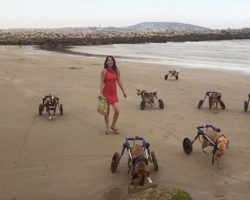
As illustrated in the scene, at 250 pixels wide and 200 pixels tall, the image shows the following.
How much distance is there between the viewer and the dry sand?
6.76 metres

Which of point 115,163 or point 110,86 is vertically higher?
point 110,86

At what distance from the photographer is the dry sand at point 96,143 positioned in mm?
6758

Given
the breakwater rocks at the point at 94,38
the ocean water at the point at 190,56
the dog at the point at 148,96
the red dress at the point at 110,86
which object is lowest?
the breakwater rocks at the point at 94,38

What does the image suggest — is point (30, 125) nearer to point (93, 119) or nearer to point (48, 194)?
point (93, 119)

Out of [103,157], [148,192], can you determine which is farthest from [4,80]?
[148,192]

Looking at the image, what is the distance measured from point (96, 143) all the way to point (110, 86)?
136 cm

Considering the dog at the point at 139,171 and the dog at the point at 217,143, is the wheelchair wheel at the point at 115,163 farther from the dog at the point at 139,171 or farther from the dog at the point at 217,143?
the dog at the point at 217,143

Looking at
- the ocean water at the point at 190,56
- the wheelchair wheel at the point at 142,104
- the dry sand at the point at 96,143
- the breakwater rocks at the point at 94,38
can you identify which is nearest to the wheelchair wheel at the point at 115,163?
the dry sand at the point at 96,143

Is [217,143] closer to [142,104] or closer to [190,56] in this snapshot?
[142,104]

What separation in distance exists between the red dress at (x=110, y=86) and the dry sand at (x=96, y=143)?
28.2 inches

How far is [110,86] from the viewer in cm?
964

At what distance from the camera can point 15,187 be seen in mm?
6703

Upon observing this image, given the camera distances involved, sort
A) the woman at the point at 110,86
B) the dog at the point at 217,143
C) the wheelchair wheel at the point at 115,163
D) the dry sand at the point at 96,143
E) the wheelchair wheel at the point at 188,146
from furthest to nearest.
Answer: the woman at the point at 110,86 → the wheelchair wheel at the point at 188,146 → the dog at the point at 217,143 → the wheelchair wheel at the point at 115,163 → the dry sand at the point at 96,143

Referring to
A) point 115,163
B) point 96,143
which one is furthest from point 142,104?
point 115,163
